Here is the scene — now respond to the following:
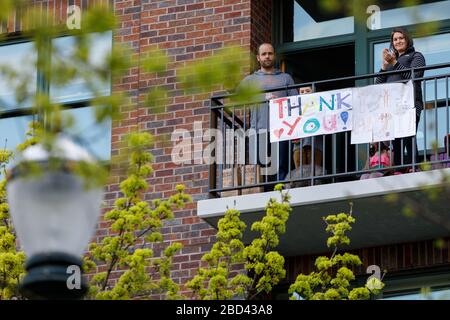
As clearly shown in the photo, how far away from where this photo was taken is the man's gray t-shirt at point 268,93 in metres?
15.7

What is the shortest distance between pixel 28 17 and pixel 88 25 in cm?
30

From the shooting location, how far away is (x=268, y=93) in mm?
15781

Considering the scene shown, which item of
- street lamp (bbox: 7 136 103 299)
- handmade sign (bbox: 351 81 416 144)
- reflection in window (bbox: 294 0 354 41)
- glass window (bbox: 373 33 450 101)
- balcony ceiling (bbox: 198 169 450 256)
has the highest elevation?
reflection in window (bbox: 294 0 354 41)

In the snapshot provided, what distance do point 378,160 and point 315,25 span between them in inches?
110

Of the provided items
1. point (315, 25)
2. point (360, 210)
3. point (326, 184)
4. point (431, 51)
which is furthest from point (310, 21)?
point (360, 210)

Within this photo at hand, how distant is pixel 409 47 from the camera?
600 inches

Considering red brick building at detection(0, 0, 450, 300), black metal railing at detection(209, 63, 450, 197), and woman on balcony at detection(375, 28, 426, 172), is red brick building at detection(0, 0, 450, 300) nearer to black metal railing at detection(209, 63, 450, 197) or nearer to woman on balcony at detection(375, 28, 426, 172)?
black metal railing at detection(209, 63, 450, 197)

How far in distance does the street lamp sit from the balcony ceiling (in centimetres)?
718

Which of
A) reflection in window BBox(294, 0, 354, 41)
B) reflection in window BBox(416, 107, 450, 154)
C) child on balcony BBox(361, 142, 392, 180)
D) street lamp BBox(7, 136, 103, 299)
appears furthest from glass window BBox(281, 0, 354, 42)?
street lamp BBox(7, 136, 103, 299)

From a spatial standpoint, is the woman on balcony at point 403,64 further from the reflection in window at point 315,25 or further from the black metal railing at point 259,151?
the reflection in window at point 315,25

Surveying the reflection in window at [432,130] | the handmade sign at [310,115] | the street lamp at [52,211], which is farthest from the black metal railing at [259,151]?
the street lamp at [52,211]

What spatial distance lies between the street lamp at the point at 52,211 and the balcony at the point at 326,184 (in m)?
7.18

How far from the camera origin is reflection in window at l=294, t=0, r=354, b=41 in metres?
17.1
